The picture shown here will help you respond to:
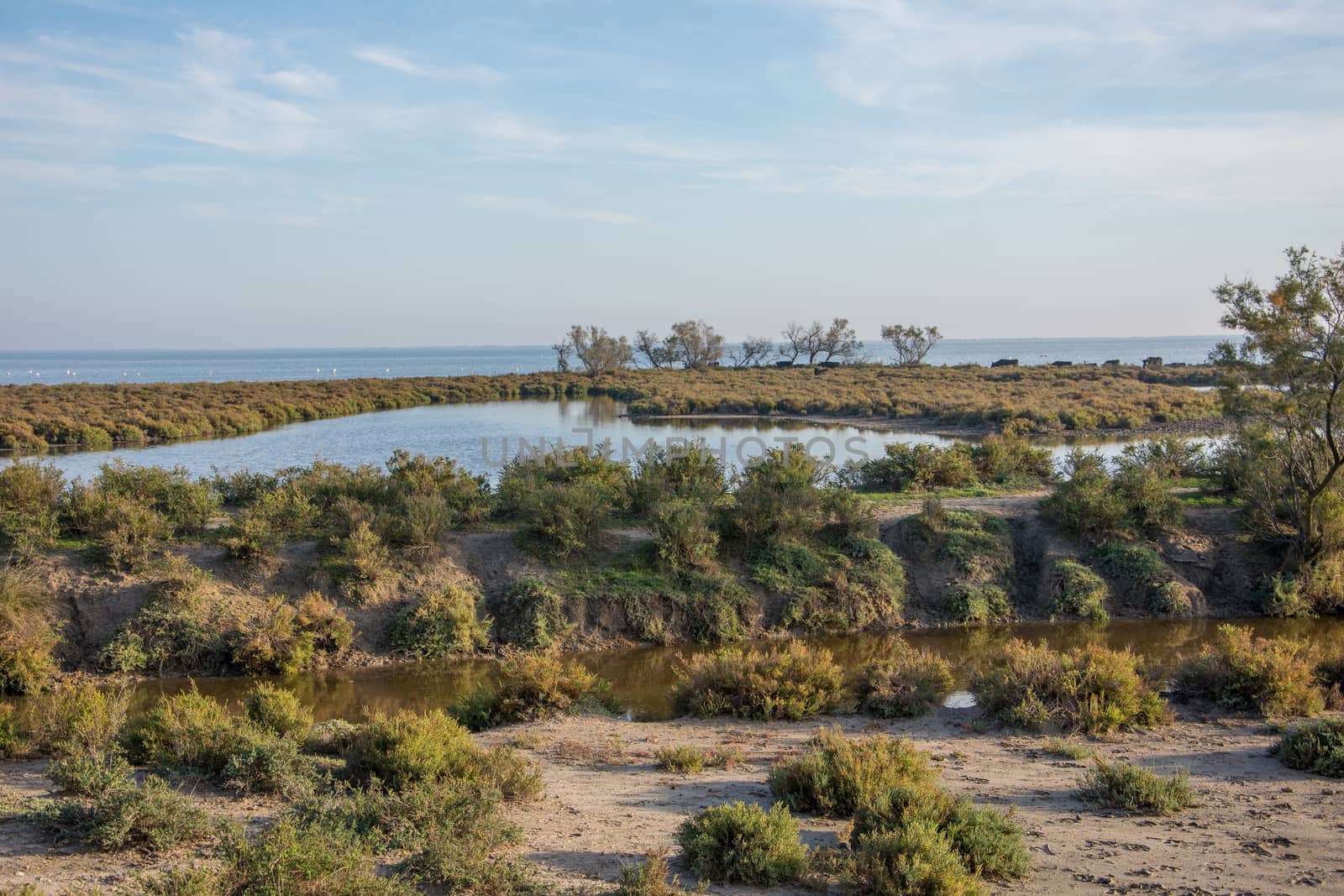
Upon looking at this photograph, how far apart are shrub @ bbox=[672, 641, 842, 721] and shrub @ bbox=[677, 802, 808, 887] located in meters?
4.53

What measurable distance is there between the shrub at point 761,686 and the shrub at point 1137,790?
3.60m

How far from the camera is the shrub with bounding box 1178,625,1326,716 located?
1029cm

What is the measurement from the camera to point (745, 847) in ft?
19.6

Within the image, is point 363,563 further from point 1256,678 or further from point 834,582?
point 1256,678

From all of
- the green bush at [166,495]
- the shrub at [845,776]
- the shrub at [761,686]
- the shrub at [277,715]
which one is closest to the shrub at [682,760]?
the shrub at [845,776]

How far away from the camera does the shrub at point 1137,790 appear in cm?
736

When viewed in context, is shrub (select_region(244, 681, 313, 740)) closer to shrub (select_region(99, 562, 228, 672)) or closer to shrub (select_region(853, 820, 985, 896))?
shrub (select_region(99, 562, 228, 672))

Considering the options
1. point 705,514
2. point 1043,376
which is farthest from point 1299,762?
point 1043,376

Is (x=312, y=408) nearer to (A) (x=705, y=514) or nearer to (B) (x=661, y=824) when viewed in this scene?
(A) (x=705, y=514)

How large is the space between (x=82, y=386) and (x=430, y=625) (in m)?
62.0

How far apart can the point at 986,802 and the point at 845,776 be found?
1.34m

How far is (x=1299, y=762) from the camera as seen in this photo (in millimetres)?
8555

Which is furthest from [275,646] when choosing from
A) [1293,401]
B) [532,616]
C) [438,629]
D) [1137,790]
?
[1293,401]

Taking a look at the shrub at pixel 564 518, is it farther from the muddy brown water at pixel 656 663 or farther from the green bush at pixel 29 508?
the green bush at pixel 29 508
